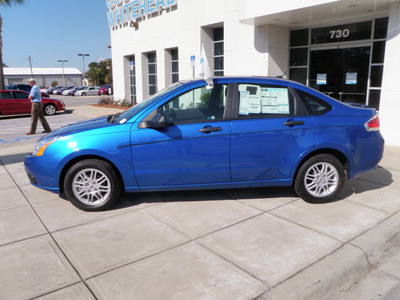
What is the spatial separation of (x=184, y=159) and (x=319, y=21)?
8499 mm

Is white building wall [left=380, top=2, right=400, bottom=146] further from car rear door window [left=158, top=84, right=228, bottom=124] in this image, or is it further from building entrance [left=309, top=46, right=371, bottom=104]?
car rear door window [left=158, top=84, right=228, bottom=124]

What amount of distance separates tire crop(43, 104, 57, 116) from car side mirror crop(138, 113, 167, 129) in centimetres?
1608

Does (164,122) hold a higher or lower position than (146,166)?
higher

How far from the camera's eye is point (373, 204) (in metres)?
4.73

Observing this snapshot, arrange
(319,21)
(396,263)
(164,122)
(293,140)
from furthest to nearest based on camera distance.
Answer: (319,21) < (293,140) < (164,122) < (396,263)

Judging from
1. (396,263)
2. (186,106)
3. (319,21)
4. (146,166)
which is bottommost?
(396,263)

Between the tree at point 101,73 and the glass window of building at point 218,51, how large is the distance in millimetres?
64419

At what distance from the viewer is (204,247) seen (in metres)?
3.55

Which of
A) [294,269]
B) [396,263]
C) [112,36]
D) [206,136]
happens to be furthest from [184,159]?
[112,36]

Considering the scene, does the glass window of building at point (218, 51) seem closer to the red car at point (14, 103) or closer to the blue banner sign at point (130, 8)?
the blue banner sign at point (130, 8)

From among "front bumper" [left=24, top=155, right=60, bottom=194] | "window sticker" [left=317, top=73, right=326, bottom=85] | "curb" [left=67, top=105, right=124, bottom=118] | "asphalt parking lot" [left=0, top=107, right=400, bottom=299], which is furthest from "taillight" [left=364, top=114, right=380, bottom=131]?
"curb" [left=67, top=105, right=124, bottom=118]

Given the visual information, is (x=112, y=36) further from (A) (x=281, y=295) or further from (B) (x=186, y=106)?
(A) (x=281, y=295)

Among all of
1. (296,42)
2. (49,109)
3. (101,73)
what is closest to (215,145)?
(296,42)

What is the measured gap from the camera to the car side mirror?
4.17m
